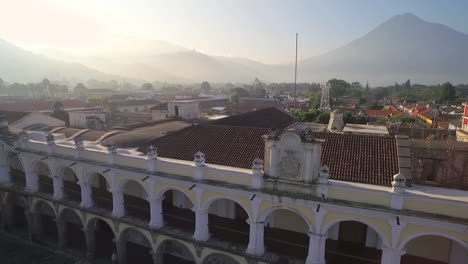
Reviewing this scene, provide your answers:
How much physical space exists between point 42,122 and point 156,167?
20.8m

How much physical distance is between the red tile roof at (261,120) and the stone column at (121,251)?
11671 millimetres

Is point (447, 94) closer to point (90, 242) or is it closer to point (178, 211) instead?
point (178, 211)

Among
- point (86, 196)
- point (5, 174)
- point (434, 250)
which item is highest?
point (5, 174)

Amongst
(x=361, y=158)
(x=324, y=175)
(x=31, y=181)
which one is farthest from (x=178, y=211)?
(x=31, y=181)

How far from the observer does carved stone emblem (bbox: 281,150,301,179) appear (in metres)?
13.4

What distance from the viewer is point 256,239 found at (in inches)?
571

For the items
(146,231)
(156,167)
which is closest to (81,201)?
(146,231)

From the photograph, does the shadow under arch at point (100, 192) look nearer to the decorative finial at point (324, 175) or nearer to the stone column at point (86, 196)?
the stone column at point (86, 196)

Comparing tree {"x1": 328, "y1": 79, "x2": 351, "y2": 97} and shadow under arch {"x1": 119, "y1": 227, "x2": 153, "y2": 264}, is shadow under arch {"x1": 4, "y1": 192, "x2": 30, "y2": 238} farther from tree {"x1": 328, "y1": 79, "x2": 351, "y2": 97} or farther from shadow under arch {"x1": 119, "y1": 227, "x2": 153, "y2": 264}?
tree {"x1": 328, "y1": 79, "x2": 351, "y2": 97}

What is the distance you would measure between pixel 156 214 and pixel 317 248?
28.0 feet

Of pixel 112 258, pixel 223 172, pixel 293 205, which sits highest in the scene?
pixel 223 172

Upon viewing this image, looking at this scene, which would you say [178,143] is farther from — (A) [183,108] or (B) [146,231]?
(A) [183,108]

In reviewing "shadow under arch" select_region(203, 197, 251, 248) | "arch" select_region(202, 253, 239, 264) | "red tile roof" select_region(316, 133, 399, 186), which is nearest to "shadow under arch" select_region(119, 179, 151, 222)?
"shadow under arch" select_region(203, 197, 251, 248)

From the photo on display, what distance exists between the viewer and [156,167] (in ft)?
54.2
